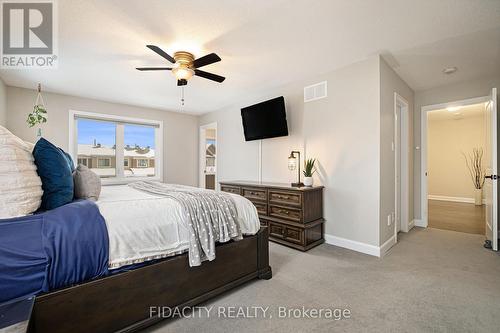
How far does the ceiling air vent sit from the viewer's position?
10.9 ft

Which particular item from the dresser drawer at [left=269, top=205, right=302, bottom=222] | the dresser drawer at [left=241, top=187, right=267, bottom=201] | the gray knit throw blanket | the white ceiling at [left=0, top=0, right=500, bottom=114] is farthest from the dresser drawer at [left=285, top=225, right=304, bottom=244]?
the white ceiling at [left=0, top=0, right=500, bottom=114]

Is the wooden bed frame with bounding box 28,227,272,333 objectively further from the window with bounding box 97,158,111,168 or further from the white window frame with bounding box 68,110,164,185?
the window with bounding box 97,158,111,168

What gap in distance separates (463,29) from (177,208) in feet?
10.6

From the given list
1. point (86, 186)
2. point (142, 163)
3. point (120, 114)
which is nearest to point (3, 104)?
point (120, 114)

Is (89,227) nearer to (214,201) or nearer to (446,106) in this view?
(214,201)

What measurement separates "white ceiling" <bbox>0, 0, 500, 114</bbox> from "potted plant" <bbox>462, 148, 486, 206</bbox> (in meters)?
3.77

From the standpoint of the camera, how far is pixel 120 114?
4770 millimetres

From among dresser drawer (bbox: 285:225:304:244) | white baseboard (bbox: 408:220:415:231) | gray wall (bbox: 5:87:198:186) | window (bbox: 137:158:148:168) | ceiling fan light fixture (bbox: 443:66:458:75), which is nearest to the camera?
dresser drawer (bbox: 285:225:304:244)

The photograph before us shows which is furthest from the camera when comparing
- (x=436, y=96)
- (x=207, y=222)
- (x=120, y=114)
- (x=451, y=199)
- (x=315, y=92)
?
(x=451, y=199)

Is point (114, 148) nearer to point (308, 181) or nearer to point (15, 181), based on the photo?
point (15, 181)

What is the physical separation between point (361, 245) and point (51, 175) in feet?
10.7

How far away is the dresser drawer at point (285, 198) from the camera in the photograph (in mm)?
3037

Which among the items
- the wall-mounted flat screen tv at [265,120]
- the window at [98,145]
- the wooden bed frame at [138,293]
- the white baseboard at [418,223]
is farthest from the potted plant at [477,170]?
the window at [98,145]

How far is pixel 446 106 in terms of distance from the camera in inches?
149
